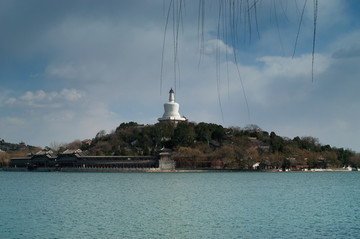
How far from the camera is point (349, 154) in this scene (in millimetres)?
91875

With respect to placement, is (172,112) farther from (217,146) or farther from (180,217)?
(180,217)

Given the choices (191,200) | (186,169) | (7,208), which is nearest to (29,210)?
(7,208)

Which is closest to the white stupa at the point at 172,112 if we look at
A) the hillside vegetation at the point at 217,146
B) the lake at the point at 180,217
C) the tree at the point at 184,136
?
the hillside vegetation at the point at 217,146

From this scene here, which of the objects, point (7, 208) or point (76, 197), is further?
point (76, 197)

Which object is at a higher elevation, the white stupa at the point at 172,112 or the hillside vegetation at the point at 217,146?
the white stupa at the point at 172,112

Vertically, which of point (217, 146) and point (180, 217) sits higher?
point (217, 146)

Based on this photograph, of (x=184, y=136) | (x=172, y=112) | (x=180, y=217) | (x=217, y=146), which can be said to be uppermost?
(x=172, y=112)

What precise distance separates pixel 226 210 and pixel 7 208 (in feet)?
39.8

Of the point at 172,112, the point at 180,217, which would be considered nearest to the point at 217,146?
the point at 172,112

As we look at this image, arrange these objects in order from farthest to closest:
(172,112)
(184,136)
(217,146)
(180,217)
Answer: (172,112), (217,146), (184,136), (180,217)

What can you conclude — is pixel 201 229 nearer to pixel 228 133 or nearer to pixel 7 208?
pixel 7 208

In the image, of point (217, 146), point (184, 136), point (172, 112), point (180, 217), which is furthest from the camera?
point (172, 112)

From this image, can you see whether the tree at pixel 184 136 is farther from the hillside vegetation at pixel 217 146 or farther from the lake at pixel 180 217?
the lake at pixel 180 217

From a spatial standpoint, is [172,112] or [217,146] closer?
[217,146]
